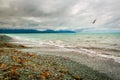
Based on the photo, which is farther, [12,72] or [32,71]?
[32,71]

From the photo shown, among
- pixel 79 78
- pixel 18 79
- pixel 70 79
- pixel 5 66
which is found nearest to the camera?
pixel 18 79

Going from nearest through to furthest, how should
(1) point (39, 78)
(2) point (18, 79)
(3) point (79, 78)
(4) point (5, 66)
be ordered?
(2) point (18, 79)
(1) point (39, 78)
(4) point (5, 66)
(3) point (79, 78)

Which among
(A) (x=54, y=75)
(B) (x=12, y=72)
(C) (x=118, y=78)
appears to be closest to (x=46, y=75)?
(A) (x=54, y=75)

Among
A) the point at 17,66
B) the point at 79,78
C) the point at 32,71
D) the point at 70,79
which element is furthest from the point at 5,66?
the point at 79,78

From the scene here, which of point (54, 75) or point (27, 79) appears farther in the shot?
point (54, 75)

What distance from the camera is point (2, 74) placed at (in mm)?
8148

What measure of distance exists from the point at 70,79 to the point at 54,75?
117 centimetres

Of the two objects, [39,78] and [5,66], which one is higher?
[5,66]

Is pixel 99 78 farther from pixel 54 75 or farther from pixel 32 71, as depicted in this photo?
pixel 32 71

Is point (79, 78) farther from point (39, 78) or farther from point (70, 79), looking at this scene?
point (39, 78)

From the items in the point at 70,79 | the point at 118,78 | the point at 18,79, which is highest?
the point at 18,79

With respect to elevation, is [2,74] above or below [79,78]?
above

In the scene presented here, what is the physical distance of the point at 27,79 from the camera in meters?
8.31

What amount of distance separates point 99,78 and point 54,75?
4430mm
